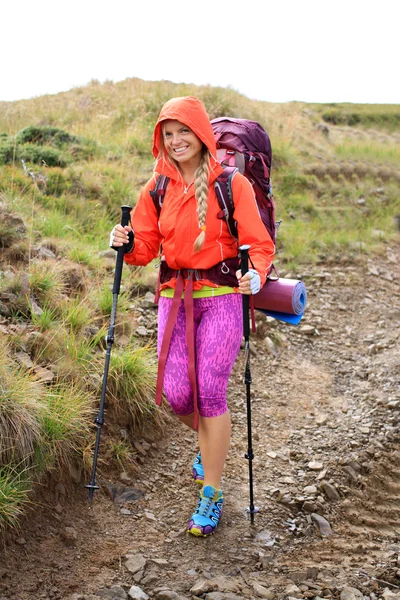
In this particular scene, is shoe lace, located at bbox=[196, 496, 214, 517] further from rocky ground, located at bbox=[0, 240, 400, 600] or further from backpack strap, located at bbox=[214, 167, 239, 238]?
backpack strap, located at bbox=[214, 167, 239, 238]

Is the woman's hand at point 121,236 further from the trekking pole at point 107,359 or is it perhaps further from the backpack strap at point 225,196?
the backpack strap at point 225,196

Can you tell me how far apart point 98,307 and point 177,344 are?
2.05 metres

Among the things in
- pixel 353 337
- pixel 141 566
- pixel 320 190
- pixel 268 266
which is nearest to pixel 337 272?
pixel 353 337

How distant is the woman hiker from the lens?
409cm

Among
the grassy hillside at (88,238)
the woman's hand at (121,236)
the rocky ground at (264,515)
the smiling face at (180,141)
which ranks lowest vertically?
the rocky ground at (264,515)

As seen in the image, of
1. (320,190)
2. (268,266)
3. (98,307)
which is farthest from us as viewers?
(320,190)

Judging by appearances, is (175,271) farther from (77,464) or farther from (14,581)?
(14,581)

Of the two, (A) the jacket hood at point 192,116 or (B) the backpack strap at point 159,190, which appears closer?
(A) the jacket hood at point 192,116

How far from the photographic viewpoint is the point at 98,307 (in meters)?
6.15

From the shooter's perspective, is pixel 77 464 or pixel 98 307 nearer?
pixel 77 464

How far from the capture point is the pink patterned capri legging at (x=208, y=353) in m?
4.14

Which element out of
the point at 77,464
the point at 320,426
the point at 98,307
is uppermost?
the point at 98,307

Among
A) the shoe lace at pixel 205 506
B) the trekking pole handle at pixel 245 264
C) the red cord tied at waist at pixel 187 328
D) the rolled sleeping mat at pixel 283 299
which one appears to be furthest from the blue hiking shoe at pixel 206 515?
the rolled sleeping mat at pixel 283 299

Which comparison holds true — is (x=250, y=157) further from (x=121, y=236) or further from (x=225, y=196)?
(x=121, y=236)
